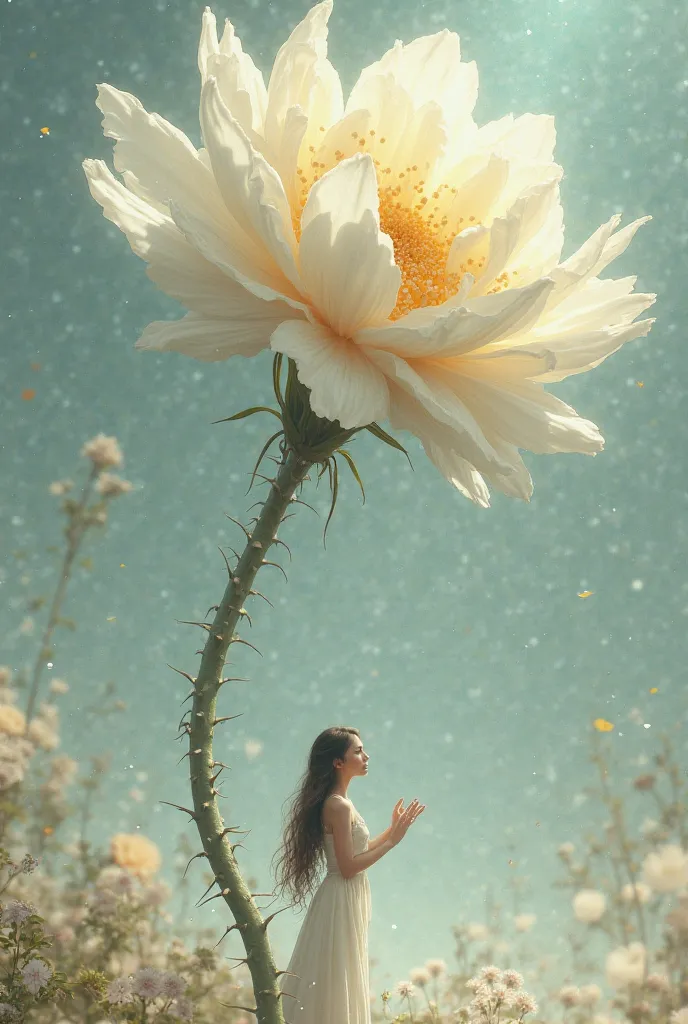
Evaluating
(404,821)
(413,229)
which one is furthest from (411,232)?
(404,821)

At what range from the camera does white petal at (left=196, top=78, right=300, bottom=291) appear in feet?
1.39

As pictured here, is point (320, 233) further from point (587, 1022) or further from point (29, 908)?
point (587, 1022)

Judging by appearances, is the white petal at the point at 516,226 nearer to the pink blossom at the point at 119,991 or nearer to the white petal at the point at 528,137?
the white petal at the point at 528,137

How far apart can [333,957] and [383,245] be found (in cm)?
98

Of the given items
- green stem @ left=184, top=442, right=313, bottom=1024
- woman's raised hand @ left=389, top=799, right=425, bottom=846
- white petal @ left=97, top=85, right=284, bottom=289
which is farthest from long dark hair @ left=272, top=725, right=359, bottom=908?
white petal @ left=97, top=85, right=284, bottom=289

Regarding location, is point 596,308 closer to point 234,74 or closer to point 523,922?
point 234,74

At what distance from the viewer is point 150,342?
0.43 meters

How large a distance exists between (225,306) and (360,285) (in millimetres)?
70

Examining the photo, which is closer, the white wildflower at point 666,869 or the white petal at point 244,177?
the white petal at point 244,177

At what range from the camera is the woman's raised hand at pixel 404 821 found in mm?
1164

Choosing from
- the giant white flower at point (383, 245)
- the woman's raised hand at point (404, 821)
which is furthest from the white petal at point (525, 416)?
the woman's raised hand at point (404, 821)

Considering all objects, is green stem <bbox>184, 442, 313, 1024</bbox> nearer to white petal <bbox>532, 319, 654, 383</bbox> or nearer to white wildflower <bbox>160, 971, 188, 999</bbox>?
white petal <bbox>532, 319, 654, 383</bbox>

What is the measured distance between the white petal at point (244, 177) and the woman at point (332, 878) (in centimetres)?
89

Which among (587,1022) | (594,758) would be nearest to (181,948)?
(587,1022)
